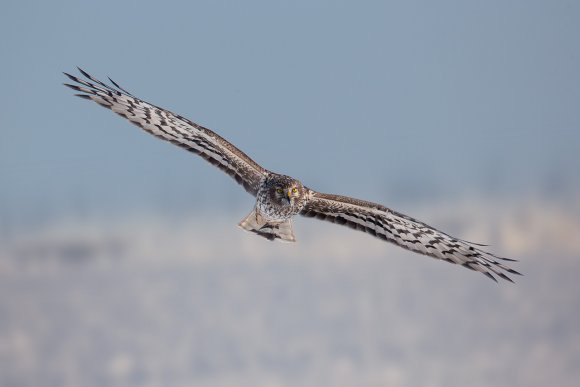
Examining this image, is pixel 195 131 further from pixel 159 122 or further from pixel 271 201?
pixel 271 201

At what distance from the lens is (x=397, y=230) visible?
11133mm

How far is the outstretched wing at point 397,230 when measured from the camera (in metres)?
10.7

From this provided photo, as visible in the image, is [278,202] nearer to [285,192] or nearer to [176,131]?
[285,192]

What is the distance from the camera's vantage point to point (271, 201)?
412 inches

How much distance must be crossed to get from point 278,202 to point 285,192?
0.16 meters

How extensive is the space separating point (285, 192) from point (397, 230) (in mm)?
1678

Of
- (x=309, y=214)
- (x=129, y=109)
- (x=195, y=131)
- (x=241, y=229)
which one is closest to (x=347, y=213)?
(x=309, y=214)

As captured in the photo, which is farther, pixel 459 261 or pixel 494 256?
pixel 459 261

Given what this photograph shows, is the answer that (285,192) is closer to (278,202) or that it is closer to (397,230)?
(278,202)

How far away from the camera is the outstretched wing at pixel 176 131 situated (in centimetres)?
1051

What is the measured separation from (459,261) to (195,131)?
3.71 meters

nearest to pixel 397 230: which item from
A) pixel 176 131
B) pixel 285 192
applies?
pixel 285 192

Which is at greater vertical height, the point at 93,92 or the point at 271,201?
the point at 93,92

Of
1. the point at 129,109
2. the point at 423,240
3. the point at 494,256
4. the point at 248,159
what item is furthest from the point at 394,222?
the point at 129,109
